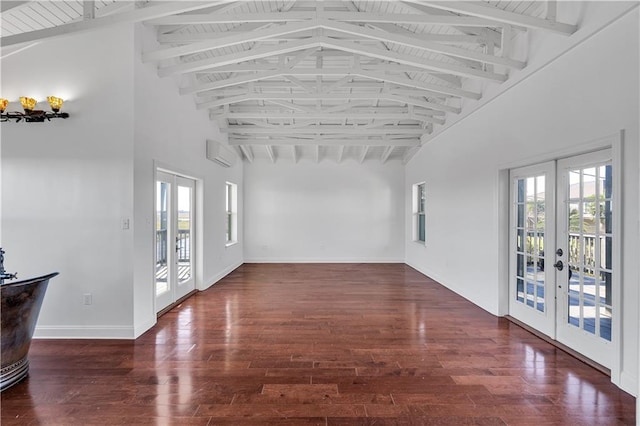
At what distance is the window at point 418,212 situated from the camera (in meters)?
7.39

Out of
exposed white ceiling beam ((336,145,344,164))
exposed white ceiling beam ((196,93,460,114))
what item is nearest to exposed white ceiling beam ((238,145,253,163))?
exposed white ceiling beam ((336,145,344,164))

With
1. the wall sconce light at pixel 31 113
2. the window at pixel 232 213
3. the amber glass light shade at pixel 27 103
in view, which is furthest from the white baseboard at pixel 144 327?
the window at pixel 232 213

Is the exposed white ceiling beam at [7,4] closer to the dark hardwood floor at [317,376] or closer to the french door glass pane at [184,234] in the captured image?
the french door glass pane at [184,234]

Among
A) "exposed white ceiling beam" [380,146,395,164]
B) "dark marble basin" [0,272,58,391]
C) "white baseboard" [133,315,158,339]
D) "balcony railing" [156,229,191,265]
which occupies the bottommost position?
"white baseboard" [133,315,158,339]

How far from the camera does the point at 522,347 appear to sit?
302 centimetres

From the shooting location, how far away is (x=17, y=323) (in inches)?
91.7

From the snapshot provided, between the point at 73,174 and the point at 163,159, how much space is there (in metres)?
0.92

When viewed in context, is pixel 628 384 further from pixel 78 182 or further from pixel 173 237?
pixel 78 182

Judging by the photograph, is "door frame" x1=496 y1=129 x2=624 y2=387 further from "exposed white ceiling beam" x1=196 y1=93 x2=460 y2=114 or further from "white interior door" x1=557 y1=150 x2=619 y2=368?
"exposed white ceiling beam" x1=196 y1=93 x2=460 y2=114

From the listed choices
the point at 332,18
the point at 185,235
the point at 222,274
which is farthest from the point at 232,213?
the point at 332,18

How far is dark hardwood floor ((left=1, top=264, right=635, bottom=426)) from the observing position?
2037mm

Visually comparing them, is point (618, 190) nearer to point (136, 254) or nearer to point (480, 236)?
point (480, 236)

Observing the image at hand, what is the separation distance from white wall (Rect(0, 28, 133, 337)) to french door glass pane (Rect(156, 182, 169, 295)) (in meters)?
0.88

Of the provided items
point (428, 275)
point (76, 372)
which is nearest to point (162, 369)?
point (76, 372)
